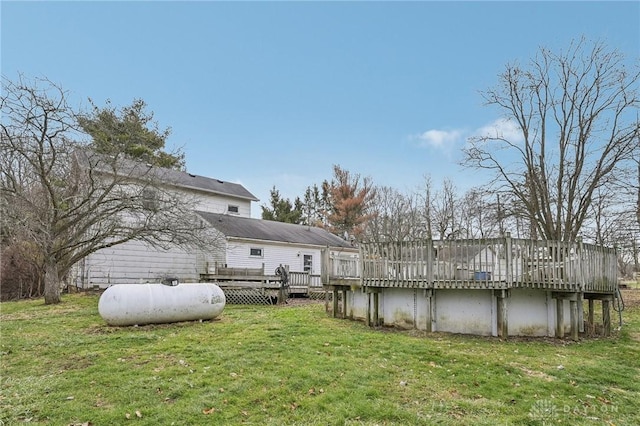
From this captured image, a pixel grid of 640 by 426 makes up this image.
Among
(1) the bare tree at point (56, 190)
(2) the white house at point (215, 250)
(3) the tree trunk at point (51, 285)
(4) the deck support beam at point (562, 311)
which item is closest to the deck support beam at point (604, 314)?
(4) the deck support beam at point (562, 311)

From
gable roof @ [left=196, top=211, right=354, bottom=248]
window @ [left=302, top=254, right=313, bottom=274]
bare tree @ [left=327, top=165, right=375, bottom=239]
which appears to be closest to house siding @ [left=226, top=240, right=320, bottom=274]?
window @ [left=302, top=254, right=313, bottom=274]

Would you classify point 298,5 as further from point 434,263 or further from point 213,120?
point 434,263

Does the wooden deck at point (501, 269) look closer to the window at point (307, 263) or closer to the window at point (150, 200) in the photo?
the window at point (150, 200)

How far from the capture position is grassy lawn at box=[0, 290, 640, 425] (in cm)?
449

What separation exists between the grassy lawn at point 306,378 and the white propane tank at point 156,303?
379 millimetres

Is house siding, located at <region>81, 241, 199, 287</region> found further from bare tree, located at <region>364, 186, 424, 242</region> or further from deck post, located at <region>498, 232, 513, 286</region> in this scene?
bare tree, located at <region>364, 186, 424, 242</region>

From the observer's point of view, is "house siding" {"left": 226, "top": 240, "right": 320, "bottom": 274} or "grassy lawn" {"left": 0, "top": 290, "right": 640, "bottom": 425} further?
"house siding" {"left": 226, "top": 240, "right": 320, "bottom": 274}

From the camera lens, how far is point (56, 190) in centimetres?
1570

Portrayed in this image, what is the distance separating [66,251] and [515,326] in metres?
15.9

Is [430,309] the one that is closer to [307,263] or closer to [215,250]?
[215,250]

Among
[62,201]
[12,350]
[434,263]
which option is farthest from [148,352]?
[62,201]

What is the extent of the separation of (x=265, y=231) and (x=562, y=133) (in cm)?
1659

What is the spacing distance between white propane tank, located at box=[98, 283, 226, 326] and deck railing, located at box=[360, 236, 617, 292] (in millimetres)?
→ 4619

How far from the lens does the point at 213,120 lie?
2305 cm
